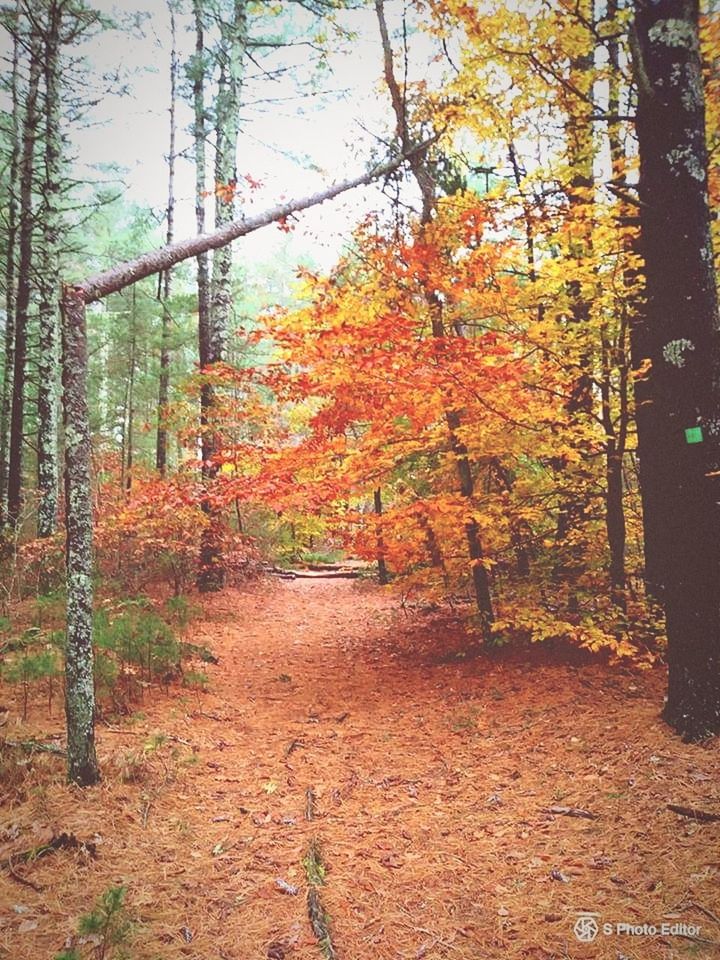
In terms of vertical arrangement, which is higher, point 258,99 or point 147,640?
point 258,99

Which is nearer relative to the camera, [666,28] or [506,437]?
[666,28]

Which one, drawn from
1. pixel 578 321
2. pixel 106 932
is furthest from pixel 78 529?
pixel 578 321

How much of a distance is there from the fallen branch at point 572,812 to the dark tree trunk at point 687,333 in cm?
124

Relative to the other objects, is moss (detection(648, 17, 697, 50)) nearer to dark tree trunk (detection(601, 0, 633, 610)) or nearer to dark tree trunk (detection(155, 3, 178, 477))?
dark tree trunk (detection(601, 0, 633, 610))

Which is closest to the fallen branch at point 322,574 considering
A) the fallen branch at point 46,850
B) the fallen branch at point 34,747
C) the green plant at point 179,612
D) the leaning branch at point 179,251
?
the green plant at point 179,612

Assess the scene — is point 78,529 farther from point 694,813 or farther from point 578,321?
point 578,321

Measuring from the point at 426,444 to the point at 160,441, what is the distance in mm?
11669

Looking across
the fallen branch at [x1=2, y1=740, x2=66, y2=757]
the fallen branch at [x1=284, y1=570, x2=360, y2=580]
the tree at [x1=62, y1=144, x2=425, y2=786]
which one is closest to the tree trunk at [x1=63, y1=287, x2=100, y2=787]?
the tree at [x1=62, y1=144, x2=425, y2=786]

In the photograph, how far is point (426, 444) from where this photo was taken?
7.66 m

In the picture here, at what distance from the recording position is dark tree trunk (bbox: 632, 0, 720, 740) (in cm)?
429

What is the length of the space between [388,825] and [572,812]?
141 centimetres

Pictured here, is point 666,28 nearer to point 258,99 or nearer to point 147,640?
point 147,640

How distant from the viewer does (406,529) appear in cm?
759

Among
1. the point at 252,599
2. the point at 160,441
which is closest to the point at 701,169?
the point at 252,599
